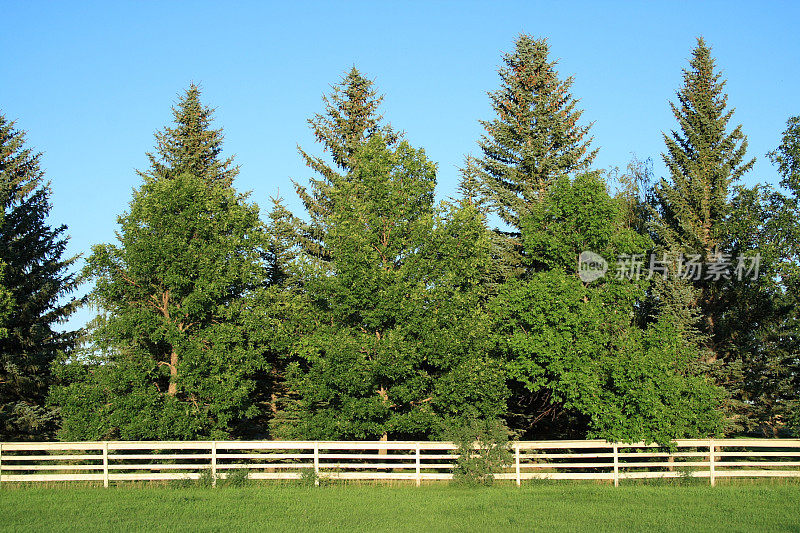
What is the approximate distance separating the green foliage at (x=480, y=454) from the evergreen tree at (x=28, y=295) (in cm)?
1681

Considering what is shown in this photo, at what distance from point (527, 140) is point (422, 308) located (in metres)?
11.0

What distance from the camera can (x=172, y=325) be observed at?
23.7 meters

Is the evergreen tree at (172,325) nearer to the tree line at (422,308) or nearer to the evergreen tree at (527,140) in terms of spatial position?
the tree line at (422,308)

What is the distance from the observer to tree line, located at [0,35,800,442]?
73.8ft

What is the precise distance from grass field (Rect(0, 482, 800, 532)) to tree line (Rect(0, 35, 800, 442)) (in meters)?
3.11

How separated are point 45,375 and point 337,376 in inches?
514

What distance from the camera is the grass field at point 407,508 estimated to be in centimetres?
1376

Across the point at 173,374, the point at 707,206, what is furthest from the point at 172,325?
the point at 707,206

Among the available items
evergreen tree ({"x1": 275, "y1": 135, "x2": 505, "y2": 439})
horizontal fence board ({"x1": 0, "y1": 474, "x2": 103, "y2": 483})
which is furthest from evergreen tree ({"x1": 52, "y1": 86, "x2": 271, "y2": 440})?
horizontal fence board ({"x1": 0, "y1": 474, "x2": 103, "y2": 483})

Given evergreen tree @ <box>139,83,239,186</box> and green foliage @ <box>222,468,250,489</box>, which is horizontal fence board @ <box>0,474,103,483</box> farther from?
evergreen tree @ <box>139,83,239,186</box>

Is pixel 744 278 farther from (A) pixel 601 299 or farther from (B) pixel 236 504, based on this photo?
(B) pixel 236 504

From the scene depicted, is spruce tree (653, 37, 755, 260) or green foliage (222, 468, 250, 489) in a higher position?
spruce tree (653, 37, 755, 260)

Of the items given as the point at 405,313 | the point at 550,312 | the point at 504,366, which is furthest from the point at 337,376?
the point at 550,312

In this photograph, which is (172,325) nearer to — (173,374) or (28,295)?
(173,374)
